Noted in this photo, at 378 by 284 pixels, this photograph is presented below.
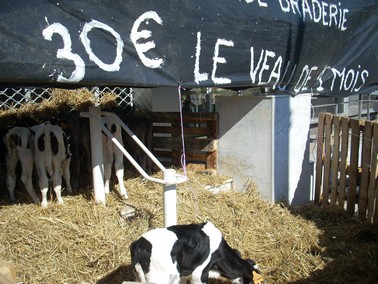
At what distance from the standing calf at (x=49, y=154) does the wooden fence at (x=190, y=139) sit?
1917 mm

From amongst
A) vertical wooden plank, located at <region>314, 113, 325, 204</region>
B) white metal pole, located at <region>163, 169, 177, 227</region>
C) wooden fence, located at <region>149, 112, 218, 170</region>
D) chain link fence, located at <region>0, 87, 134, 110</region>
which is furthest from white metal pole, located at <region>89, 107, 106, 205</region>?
vertical wooden plank, located at <region>314, 113, 325, 204</region>

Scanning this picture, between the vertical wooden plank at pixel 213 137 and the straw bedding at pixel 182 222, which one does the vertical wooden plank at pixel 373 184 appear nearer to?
the straw bedding at pixel 182 222

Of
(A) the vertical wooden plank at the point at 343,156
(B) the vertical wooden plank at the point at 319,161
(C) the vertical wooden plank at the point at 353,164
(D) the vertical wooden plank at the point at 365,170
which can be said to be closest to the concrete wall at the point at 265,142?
(B) the vertical wooden plank at the point at 319,161

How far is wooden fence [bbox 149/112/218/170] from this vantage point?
6293 mm

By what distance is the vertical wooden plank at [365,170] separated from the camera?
5.56m

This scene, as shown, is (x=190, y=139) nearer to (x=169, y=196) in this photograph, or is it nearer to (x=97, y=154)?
(x=97, y=154)

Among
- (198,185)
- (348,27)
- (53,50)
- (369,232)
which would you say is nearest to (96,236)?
(198,185)

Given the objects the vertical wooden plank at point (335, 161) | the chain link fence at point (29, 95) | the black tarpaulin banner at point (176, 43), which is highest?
the black tarpaulin banner at point (176, 43)

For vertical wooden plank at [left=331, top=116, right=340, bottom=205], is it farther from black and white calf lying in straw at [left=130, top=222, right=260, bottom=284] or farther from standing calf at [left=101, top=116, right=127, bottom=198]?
standing calf at [left=101, top=116, right=127, bottom=198]

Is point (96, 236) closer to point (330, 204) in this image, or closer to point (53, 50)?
point (53, 50)

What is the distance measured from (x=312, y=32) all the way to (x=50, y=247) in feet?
14.5

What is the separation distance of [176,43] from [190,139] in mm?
2978

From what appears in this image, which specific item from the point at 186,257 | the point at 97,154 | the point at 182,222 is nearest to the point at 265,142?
the point at 182,222

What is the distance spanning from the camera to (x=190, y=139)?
20.9 ft
